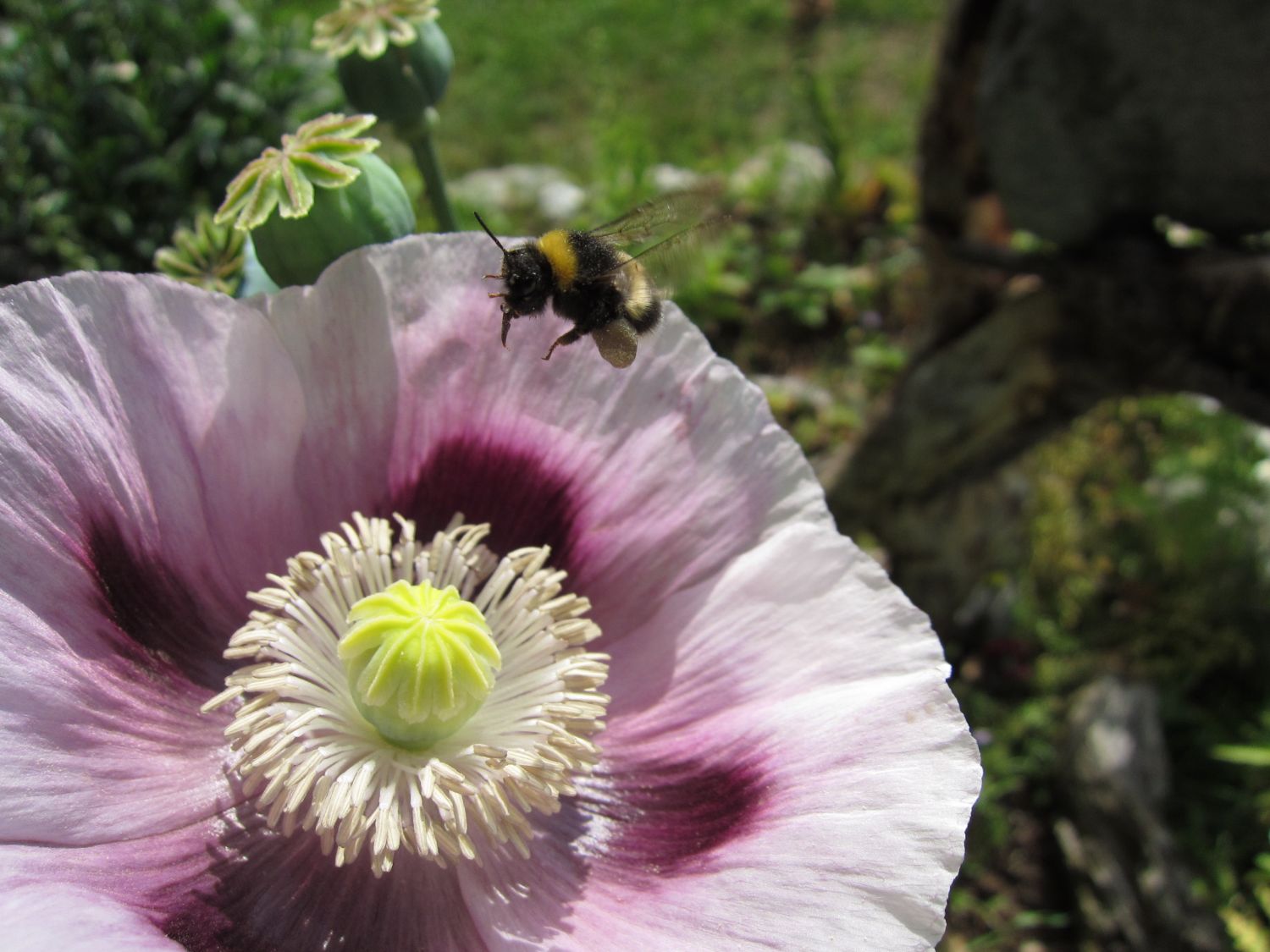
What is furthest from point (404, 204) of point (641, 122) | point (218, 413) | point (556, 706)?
point (641, 122)

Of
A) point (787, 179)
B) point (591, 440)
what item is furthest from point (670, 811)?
point (787, 179)

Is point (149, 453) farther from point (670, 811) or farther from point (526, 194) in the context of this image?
A: point (526, 194)

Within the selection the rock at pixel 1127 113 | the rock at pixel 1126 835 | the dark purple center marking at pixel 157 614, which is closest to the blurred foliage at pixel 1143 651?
the rock at pixel 1126 835

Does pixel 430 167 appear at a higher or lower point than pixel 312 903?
higher

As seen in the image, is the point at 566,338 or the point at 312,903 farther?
the point at 566,338

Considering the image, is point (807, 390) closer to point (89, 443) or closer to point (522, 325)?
point (522, 325)

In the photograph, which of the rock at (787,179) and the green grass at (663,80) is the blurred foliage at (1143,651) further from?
the green grass at (663,80)
